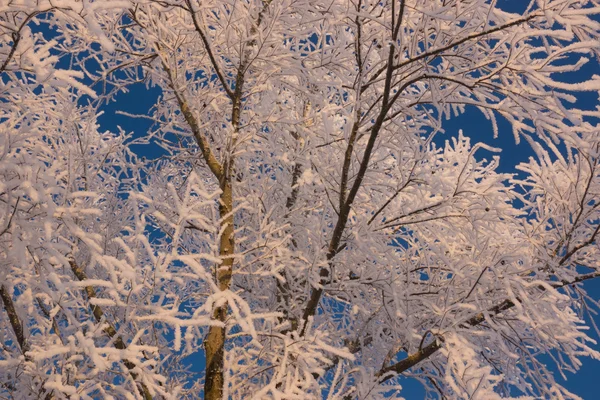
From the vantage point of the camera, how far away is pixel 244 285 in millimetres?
5785

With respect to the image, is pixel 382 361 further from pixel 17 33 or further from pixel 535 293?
pixel 17 33

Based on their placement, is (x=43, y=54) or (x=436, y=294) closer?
(x=43, y=54)

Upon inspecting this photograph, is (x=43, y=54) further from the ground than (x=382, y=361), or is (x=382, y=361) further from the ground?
(x=43, y=54)

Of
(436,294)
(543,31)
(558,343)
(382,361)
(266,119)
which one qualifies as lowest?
(382,361)

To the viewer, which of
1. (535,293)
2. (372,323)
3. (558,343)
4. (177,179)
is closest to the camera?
(535,293)

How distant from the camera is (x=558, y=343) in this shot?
467 centimetres

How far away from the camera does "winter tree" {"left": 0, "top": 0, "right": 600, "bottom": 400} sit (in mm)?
2873

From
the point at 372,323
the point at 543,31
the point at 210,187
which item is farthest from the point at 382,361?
the point at 543,31

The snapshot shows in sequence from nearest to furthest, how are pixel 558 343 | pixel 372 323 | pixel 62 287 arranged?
pixel 62 287, pixel 558 343, pixel 372 323

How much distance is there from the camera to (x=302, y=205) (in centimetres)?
535

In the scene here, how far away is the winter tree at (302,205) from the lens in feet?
9.43

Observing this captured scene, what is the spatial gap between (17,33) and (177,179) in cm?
416

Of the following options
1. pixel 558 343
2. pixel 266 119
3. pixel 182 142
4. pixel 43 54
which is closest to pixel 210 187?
pixel 182 142

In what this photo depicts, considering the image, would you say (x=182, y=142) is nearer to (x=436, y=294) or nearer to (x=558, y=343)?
(x=436, y=294)
